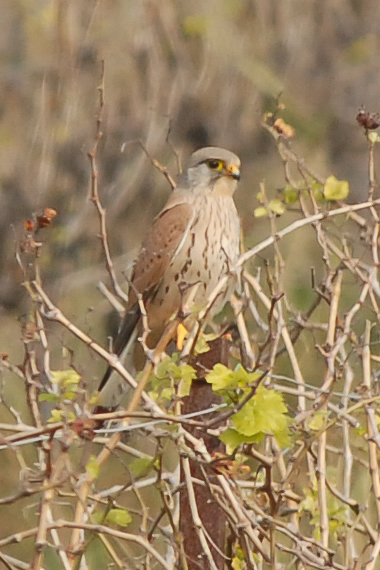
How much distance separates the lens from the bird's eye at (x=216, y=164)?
11.0 feet

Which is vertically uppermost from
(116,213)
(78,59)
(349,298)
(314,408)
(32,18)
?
(32,18)

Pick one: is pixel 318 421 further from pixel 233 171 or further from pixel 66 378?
pixel 233 171

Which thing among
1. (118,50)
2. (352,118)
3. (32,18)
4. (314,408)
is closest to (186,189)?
(314,408)

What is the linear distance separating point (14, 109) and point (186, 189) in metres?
2.54

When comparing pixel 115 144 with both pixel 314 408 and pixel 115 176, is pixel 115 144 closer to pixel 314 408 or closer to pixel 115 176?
pixel 115 176

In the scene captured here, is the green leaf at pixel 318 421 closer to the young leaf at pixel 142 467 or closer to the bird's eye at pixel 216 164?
the young leaf at pixel 142 467

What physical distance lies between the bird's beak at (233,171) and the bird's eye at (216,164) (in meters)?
0.02

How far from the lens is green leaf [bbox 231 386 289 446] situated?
5.17 feet

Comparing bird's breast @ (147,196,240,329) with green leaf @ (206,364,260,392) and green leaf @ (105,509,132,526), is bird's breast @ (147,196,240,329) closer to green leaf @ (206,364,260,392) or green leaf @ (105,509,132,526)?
green leaf @ (105,509,132,526)

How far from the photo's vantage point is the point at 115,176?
568cm

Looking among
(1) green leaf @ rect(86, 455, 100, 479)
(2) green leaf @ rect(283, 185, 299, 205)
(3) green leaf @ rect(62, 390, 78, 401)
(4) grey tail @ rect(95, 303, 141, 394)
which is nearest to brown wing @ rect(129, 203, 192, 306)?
(4) grey tail @ rect(95, 303, 141, 394)

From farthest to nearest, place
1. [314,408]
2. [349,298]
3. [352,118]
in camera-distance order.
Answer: [352,118] < [349,298] < [314,408]

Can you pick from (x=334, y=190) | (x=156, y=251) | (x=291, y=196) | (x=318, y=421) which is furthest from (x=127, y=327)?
(x=318, y=421)

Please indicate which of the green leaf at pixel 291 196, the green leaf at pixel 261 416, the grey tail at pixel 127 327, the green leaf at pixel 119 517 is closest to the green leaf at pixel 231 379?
the green leaf at pixel 261 416
